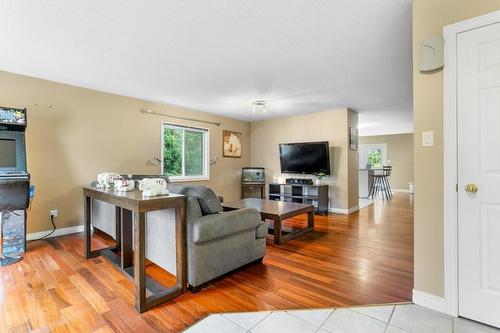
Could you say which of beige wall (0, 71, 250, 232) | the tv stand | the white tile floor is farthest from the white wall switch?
beige wall (0, 71, 250, 232)

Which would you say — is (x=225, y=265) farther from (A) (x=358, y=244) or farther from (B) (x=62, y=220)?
(B) (x=62, y=220)

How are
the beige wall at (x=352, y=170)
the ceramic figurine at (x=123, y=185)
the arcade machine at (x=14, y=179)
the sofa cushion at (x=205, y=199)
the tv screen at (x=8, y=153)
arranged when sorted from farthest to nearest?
the beige wall at (x=352, y=170)
the tv screen at (x=8, y=153)
the arcade machine at (x=14, y=179)
the ceramic figurine at (x=123, y=185)
the sofa cushion at (x=205, y=199)

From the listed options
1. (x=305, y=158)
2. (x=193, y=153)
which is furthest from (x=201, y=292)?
(x=305, y=158)

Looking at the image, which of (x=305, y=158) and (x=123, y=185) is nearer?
(x=123, y=185)

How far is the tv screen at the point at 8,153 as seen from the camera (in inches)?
112

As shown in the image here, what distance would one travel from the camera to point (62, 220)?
3.69m

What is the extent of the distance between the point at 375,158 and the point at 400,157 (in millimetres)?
894

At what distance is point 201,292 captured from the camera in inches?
81.4

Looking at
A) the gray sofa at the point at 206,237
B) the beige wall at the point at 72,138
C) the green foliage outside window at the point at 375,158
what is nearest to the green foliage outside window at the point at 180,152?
the beige wall at the point at 72,138

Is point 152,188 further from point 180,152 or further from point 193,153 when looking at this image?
point 193,153

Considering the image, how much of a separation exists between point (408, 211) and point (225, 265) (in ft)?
16.3

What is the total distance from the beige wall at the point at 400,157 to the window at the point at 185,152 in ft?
24.5

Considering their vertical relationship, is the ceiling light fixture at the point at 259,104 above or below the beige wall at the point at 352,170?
above

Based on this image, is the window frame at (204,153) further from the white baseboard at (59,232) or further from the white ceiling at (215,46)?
the white baseboard at (59,232)
